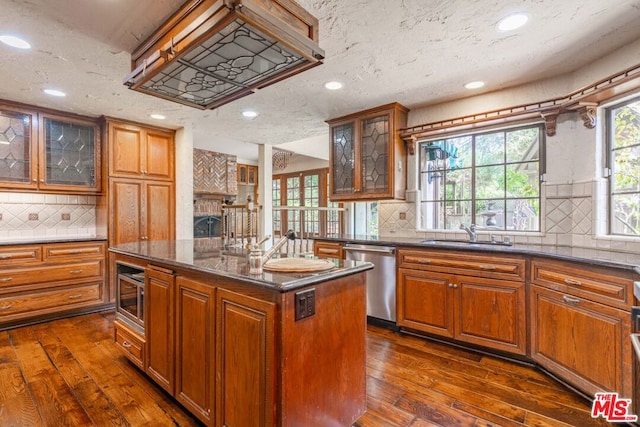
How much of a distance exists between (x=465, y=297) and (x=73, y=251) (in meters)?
4.07

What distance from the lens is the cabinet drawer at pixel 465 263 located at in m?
2.40

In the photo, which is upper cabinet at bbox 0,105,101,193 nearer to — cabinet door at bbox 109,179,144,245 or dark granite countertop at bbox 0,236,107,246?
cabinet door at bbox 109,179,144,245

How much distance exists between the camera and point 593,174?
2.49 m

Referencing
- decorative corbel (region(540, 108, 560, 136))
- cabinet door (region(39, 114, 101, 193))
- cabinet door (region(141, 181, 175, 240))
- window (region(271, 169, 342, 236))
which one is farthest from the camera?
window (region(271, 169, 342, 236))

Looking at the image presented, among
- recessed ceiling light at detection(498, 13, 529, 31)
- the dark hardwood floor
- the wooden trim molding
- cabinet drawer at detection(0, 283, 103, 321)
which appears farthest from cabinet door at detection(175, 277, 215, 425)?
the wooden trim molding

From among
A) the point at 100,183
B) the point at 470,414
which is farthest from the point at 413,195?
the point at 100,183

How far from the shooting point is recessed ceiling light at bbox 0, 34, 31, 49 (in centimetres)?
208

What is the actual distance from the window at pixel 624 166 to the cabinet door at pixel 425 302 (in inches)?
51.4

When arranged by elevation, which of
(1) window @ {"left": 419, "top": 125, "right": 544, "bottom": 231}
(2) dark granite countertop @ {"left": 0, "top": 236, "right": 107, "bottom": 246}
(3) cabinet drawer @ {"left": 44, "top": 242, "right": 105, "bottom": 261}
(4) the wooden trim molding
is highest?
(4) the wooden trim molding

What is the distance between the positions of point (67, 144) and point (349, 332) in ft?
13.0

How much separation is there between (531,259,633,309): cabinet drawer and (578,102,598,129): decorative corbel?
119 centimetres

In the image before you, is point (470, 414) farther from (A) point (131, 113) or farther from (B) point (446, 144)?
(A) point (131, 113)

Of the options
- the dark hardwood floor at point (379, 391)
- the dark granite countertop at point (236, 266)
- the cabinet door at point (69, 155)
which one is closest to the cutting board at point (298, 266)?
the dark granite countertop at point (236, 266)

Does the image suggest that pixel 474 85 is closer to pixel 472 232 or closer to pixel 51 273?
pixel 472 232
